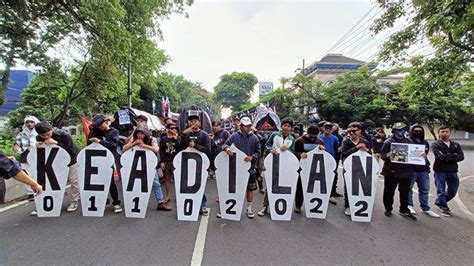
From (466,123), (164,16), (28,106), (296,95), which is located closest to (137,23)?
(164,16)

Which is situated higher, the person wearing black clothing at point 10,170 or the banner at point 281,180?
the person wearing black clothing at point 10,170

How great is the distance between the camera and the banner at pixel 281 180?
5.10 m

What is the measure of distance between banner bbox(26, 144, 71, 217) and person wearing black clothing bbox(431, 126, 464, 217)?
666 cm

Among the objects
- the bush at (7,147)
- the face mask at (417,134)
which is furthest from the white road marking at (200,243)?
the bush at (7,147)

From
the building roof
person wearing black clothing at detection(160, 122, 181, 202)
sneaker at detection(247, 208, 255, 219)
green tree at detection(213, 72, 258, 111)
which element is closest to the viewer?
sneaker at detection(247, 208, 255, 219)

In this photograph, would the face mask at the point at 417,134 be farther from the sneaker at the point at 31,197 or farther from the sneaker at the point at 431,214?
the sneaker at the point at 31,197

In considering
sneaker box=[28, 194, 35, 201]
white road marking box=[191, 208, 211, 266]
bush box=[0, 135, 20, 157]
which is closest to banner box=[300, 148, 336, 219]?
white road marking box=[191, 208, 211, 266]

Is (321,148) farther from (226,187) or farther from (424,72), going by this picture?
(424,72)

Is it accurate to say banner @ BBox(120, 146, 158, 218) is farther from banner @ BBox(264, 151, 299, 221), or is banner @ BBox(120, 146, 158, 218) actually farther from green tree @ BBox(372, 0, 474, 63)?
green tree @ BBox(372, 0, 474, 63)

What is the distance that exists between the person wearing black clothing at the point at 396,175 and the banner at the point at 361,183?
14.9 inches

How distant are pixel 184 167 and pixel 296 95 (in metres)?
21.6

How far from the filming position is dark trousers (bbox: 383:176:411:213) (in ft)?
17.8

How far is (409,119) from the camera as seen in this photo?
2466 centimetres

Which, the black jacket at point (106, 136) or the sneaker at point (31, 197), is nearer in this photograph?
the black jacket at point (106, 136)
